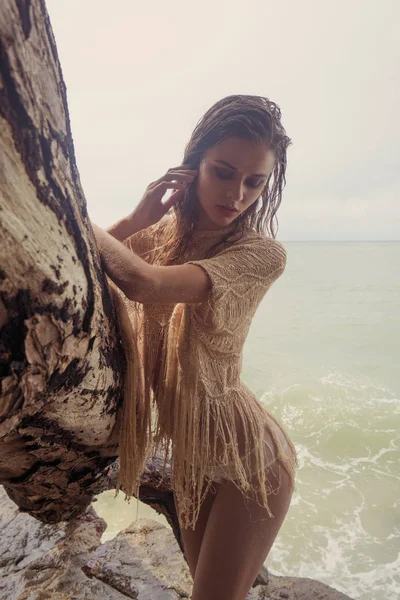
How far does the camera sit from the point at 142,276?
91cm

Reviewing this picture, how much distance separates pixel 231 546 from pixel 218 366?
22.8 inches

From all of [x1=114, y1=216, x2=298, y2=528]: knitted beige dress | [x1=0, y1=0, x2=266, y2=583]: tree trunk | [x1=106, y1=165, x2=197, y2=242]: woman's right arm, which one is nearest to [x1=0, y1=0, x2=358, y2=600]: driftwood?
[x1=0, y1=0, x2=266, y2=583]: tree trunk

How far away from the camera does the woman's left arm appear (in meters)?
0.91

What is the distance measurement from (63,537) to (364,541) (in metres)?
3.78

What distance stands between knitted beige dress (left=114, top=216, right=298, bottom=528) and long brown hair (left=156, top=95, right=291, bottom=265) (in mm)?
69

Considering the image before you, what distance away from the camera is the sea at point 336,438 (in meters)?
4.21

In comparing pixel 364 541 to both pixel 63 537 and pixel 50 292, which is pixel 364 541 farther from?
pixel 50 292

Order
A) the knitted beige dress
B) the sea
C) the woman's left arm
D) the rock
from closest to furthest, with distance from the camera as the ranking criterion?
1. the woman's left arm
2. the knitted beige dress
3. the rock
4. the sea

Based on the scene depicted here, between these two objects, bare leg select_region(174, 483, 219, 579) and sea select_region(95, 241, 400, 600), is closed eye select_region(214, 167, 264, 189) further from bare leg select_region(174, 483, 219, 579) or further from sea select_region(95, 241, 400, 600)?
sea select_region(95, 241, 400, 600)

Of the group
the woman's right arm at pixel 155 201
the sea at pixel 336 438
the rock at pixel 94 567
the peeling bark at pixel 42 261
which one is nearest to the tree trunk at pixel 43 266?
the peeling bark at pixel 42 261

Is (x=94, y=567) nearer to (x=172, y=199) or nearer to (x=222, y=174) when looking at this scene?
(x=172, y=199)

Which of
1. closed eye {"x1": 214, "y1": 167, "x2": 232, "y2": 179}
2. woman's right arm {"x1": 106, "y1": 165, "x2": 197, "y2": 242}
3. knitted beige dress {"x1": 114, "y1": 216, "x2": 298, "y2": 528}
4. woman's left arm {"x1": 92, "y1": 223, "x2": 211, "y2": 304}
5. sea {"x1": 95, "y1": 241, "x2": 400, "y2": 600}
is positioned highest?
closed eye {"x1": 214, "y1": 167, "x2": 232, "y2": 179}

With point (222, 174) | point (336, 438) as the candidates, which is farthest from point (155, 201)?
point (336, 438)

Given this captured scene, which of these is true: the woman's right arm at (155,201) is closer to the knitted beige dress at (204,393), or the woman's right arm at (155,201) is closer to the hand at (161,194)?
the hand at (161,194)
